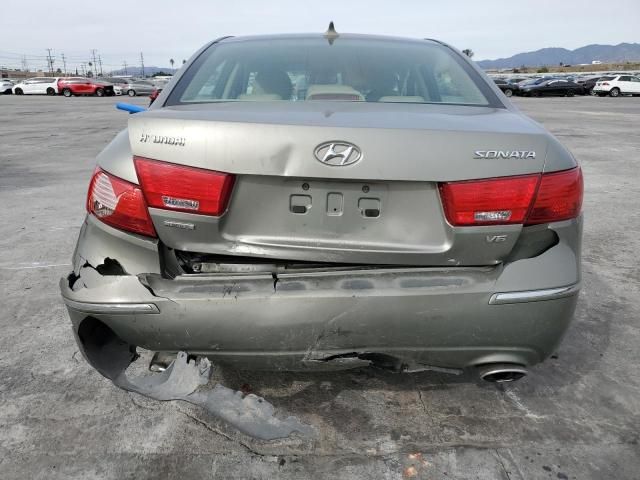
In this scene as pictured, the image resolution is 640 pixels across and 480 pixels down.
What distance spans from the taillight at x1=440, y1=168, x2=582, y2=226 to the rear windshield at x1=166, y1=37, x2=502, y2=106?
0.68 metres

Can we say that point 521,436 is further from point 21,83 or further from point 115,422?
point 21,83

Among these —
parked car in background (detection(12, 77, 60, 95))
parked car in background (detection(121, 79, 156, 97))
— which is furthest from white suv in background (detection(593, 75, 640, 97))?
parked car in background (detection(12, 77, 60, 95))

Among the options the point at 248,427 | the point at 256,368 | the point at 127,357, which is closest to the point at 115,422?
the point at 127,357

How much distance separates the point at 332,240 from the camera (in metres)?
1.83

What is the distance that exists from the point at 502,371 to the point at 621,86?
42991 mm

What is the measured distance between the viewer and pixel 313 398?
2430 millimetres

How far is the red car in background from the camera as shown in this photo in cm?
4194

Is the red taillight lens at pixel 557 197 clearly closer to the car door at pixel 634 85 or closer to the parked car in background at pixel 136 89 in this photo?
the car door at pixel 634 85

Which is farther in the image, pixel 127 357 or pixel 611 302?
pixel 611 302

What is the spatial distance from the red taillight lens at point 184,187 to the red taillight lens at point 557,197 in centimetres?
106

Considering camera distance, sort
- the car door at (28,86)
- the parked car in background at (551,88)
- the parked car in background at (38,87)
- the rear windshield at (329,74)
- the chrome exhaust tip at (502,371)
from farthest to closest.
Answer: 1. the car door at (28,86)
2. the parked car in background at (38,87)
3. the parked car in background at (551,88)
4. the rear windshield at (329,74)
5. the chrome exhaust tip at (502,371)

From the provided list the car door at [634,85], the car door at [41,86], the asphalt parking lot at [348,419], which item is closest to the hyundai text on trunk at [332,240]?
the asphalt parking lot at [348,419]

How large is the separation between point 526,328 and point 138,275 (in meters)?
1.39

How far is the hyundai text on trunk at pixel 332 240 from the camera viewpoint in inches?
68.8
